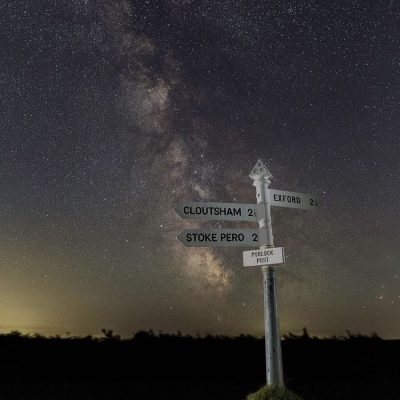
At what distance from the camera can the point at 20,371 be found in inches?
753

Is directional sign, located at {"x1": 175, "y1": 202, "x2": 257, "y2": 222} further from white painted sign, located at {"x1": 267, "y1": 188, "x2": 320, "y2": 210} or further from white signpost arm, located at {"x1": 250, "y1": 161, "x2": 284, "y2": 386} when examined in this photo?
white painted sign, located at {"x1": 267, "y1": 188, "x2": 320, "y2": 210}

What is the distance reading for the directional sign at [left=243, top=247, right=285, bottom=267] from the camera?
306 inches

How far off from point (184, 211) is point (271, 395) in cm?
302

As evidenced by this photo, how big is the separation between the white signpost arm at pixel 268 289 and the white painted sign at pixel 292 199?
134 mm

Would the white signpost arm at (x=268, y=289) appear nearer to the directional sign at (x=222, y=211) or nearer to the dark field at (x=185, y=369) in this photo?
the directional sign at (x=222, y=211)

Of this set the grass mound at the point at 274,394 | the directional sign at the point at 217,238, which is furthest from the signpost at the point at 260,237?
the grass mound at the point at 274,394

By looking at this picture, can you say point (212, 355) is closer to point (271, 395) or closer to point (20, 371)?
point (20, 371)

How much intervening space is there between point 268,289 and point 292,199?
1.63 metres

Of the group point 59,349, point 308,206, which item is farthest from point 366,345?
point 308,206

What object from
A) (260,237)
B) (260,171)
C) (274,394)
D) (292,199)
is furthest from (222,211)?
(274,394)

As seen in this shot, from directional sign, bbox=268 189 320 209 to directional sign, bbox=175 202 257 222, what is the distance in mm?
399

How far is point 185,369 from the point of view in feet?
67.9

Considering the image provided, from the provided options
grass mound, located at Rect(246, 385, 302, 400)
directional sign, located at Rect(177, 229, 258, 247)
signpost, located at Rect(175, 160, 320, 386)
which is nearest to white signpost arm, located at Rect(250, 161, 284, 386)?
signpost, located at Rect(175, 160, 320, 386)

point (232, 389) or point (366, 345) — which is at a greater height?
point (366, 345)
